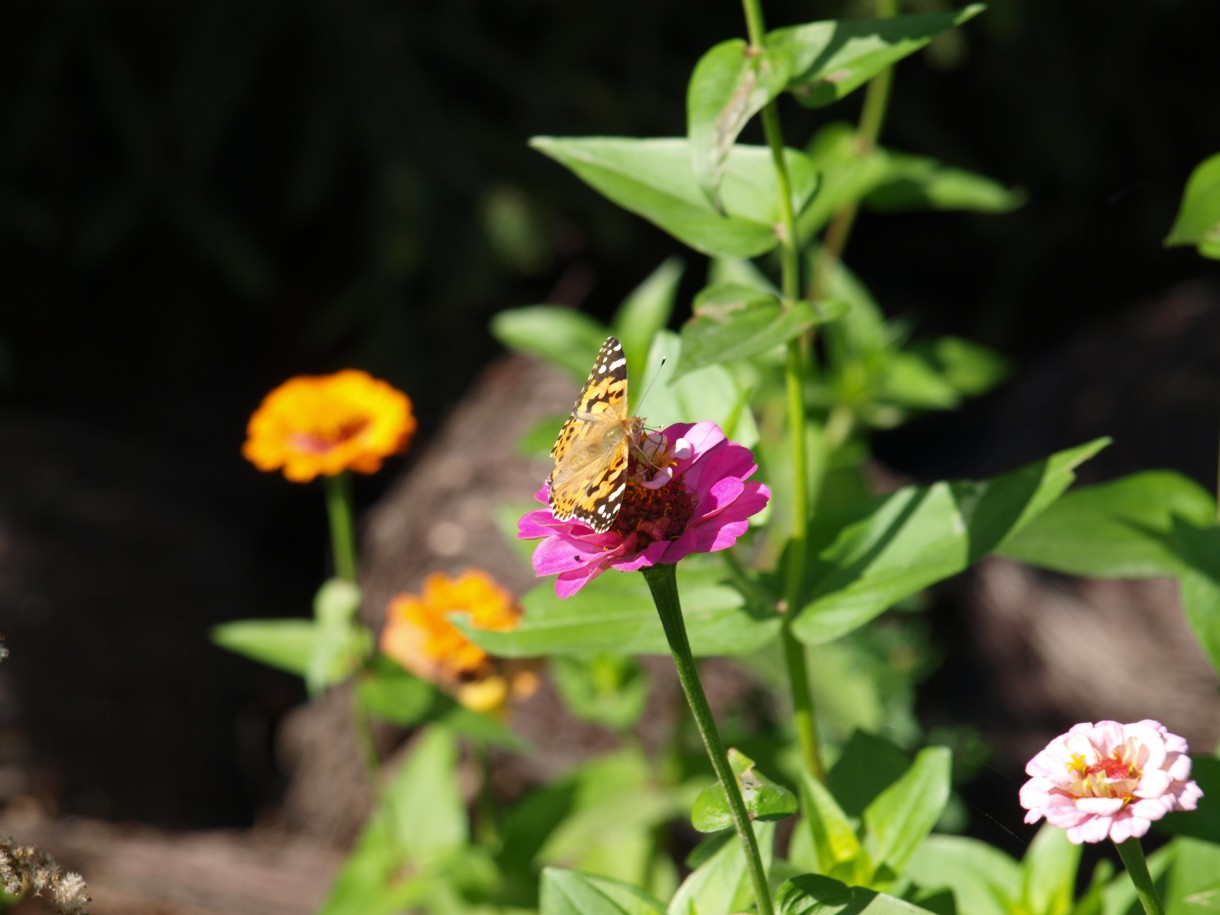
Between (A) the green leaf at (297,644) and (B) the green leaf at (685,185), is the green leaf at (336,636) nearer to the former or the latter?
(A) the green leaf at (297,644)

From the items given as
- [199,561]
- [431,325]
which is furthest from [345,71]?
[199,561]

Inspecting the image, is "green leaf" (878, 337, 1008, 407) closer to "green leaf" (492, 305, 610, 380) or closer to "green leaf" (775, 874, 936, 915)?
"green leaf" (492, 305, 610, 380)

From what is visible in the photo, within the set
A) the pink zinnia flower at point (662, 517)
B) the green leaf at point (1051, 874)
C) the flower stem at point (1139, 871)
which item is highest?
the pink zinnia flower at point (662, 517)

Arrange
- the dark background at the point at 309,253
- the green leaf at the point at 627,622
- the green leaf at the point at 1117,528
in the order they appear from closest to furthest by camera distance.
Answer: the green leaf at the point at 627,622 → the green leaf at the point at 1117,528 → the dark background at the point at 309,253

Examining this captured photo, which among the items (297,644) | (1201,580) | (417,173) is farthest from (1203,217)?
(417,173)

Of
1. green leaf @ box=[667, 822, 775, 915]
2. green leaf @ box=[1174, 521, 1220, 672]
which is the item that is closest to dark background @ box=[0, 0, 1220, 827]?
green leaf @ box=[1174, 521, 1220, 672]

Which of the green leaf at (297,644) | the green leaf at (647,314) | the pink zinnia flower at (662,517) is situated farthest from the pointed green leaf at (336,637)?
the pink zinnia flower at (662,517)

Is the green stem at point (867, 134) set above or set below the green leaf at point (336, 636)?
above

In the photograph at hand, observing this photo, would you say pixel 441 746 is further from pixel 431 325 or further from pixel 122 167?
pixel 122 167
